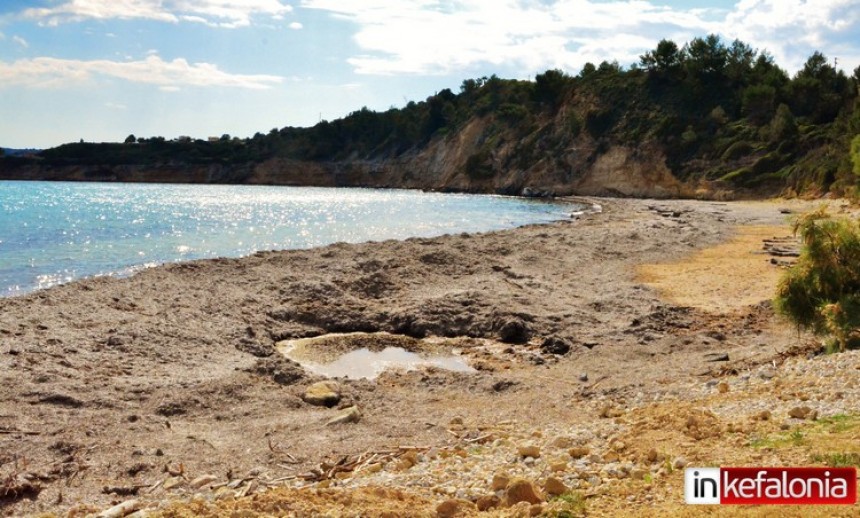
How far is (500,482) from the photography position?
6.39 metres

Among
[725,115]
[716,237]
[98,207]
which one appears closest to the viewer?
[716,237]

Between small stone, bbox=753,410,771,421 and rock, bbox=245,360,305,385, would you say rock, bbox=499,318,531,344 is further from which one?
→ small stone, bbox=753,410,771,421

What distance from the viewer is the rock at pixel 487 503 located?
607cm

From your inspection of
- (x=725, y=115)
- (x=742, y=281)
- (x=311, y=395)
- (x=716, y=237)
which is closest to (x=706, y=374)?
(x=311, y=395)

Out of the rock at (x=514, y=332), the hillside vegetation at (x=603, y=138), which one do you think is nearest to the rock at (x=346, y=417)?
the rock at (x=514, y=332)

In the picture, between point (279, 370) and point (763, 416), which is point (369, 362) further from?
point (763, 416)

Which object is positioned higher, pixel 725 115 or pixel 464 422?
pixel 725 115

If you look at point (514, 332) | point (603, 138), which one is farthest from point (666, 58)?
point (514, 332)

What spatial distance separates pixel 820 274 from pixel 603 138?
2896 inches

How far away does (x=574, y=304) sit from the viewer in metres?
17.0

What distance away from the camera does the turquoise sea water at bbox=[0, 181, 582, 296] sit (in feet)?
86.9

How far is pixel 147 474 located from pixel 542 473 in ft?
13.2

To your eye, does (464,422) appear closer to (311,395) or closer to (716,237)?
(311,395)

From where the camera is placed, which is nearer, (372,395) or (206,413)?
(206,413)
